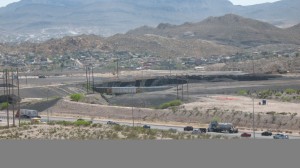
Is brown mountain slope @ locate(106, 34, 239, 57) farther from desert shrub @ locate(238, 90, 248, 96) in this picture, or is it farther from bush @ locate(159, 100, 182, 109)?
bush @ locate(159, 100, 182, 109)

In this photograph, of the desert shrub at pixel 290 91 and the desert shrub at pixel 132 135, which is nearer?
the desert shrub at pixel 132 135

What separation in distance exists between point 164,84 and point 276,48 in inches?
3306

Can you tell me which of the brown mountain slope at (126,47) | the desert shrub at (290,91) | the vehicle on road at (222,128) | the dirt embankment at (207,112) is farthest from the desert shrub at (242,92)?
the brown mountain slope at (126,47)

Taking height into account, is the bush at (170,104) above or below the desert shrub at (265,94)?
below

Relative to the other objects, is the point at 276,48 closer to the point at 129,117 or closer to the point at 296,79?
the point at 296,79

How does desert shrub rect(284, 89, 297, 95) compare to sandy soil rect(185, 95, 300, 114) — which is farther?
desert shrub rect(284, 89, 297, 95)

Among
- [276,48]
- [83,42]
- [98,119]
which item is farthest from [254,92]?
[276,48]

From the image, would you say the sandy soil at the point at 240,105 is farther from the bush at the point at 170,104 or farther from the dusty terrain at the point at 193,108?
the bush at the point at 170,104

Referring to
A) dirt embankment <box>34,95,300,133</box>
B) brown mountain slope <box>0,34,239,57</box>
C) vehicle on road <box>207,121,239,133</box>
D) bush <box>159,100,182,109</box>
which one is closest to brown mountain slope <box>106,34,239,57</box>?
brown mountain slope <box>0,34,239,57</box>

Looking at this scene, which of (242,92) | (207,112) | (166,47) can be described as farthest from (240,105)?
(166,47)

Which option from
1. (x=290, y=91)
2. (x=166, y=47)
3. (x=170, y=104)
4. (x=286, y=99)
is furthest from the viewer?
(x=166, y=47)

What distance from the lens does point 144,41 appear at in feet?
514

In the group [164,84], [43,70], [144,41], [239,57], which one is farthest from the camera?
[144,41]

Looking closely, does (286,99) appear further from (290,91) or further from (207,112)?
(207,112)
